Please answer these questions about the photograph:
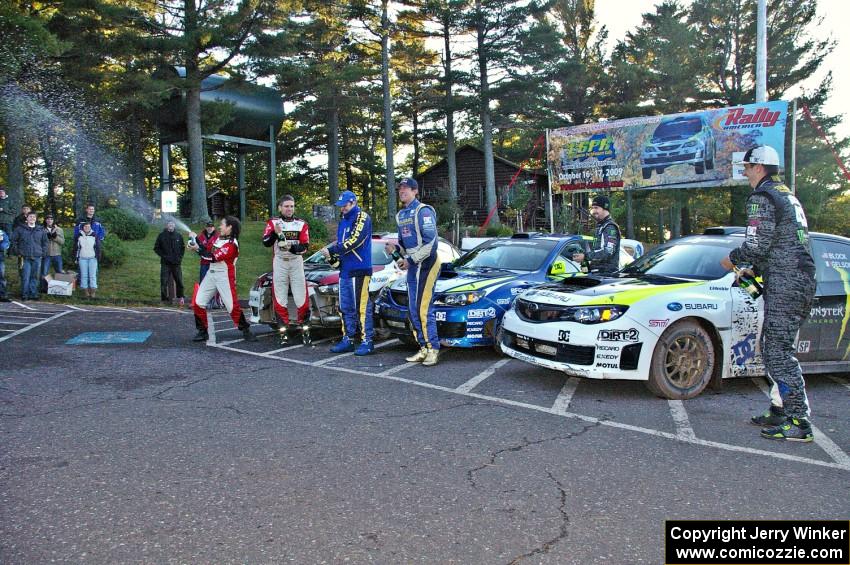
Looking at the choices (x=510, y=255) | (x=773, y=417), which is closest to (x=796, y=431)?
(x=773, y=417)

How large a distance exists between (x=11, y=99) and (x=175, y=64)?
5.03m

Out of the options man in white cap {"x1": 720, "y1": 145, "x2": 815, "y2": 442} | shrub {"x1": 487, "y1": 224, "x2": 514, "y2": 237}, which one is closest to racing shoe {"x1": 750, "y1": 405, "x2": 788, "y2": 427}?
man in white cap {"x1": 720, "y1": 145, "x2": 815, "y2": 442}

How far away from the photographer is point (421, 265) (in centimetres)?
741

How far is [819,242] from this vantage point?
649 cm

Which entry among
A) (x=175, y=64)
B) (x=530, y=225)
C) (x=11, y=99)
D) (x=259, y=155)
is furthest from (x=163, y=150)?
(x=259, y=155)

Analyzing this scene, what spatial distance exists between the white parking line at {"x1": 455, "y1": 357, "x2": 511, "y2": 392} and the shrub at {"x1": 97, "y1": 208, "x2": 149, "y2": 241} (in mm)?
16096

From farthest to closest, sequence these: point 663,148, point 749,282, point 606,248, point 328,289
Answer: point 663,148
point 328,289
point 606,248
point 749,282

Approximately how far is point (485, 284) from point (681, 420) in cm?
305

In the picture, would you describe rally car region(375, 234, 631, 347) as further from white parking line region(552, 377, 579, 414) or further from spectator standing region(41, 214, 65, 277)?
spectator standing region(41, 214, 65, 277)

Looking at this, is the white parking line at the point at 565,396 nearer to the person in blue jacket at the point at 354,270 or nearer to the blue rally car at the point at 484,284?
the blue rally car at the point at 484,284

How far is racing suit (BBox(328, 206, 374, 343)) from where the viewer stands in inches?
319

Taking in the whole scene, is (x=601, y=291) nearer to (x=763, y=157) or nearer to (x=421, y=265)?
(x=763, y=157)

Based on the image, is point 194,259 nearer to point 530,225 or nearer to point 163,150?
point 163,150

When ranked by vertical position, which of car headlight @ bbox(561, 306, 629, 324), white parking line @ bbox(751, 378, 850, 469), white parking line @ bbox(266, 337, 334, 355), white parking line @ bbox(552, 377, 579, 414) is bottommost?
white parking line @ bbox(751, 378, 850, 469)
